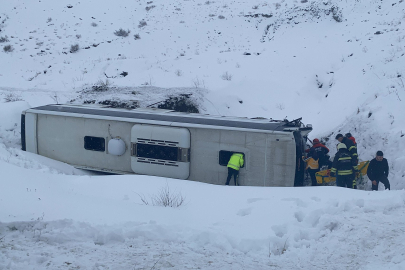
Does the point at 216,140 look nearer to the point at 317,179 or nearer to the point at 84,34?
the point at 317,179

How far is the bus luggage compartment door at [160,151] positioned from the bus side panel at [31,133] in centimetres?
353

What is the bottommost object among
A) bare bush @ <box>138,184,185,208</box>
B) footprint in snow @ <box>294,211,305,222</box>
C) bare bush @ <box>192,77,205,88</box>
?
bare bush @ <box>138,184,185,208</box>

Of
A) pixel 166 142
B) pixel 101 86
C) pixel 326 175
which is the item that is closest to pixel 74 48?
pixel 101 86

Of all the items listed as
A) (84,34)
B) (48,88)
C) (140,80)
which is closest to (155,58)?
(140,80)

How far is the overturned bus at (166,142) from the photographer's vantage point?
959cm

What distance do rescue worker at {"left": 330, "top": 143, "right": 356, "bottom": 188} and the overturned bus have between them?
3.05 ft

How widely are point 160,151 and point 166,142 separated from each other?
1.17 feet

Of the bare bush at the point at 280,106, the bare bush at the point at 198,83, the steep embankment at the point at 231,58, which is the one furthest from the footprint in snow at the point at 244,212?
the bare bush at the point at 198,83

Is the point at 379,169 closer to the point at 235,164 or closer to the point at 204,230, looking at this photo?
the point at 235,164

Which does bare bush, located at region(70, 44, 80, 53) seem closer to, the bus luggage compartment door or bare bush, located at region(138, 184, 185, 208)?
the bus luggage compartment door

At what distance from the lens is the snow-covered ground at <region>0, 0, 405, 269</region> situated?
16.7ft

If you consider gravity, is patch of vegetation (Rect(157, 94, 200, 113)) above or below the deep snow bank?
above

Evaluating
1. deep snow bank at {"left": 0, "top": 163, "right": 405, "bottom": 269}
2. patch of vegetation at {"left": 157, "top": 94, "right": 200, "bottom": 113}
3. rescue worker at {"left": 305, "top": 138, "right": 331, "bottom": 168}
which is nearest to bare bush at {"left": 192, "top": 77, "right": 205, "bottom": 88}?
patch of vegetation at {"left": 157, "top": 94, "right": 200, "bottom": 113}

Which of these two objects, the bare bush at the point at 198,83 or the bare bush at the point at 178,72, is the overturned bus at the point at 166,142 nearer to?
the bare bush at the point at 198,83
